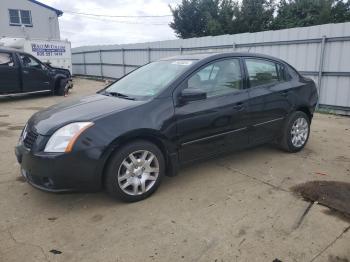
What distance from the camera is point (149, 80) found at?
Result: 14.2ft

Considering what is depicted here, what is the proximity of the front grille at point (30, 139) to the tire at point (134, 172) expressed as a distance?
83cm

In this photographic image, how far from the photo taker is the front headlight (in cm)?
326

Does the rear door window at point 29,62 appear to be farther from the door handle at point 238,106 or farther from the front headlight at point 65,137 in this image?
the door handle at point 238,106

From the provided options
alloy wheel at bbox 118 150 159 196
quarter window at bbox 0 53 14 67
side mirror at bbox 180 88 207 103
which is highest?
quarter window at bbox 0 53 14 67

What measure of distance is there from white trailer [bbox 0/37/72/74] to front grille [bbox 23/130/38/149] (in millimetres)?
14747

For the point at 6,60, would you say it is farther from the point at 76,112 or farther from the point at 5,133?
the point at 76,112

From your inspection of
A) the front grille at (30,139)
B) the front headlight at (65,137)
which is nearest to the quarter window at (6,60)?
the front grille at (30,139)

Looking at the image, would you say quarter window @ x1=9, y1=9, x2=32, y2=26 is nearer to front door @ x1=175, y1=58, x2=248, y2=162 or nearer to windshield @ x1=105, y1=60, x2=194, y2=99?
windshield @ x1=105, y1=60, x2=194, y2=99

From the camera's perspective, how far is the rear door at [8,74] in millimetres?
10695

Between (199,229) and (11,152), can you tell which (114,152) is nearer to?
(199,229)

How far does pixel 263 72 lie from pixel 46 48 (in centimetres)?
1586

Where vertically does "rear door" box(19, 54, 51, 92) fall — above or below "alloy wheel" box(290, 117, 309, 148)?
above

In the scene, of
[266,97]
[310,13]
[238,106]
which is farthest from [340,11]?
[238,106]

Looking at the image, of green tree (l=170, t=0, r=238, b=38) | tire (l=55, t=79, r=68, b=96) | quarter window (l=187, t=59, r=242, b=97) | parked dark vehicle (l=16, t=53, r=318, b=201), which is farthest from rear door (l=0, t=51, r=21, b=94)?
green tree (l=170, t=0, r=238, b=38)
